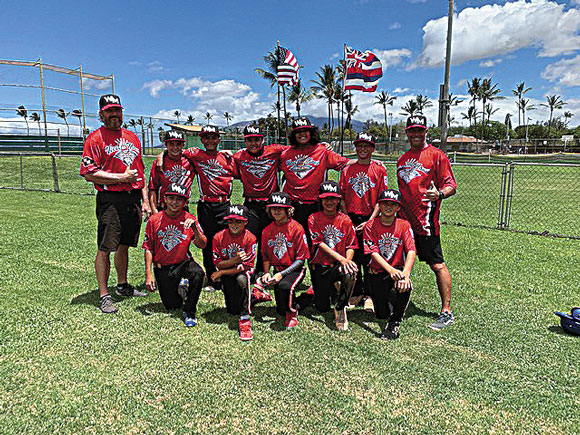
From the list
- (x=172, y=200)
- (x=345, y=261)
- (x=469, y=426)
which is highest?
(x=172, y=200)

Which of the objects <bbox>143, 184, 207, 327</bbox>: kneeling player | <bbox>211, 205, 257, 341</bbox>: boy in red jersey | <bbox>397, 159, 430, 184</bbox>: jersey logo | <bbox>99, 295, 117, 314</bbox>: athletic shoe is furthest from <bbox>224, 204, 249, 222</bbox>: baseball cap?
<bbox>397, 159, 430, 184</bbox>: jersey logo

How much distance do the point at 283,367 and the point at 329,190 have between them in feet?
5.74

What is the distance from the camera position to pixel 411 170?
403 cm

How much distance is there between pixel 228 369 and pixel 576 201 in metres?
13.0

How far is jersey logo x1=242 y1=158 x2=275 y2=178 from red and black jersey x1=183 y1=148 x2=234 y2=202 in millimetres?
251

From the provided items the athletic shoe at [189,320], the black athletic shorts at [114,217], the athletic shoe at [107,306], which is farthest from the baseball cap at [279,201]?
the athletic shoe at [107,306]

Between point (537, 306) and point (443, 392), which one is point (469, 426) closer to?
point (443, 392)

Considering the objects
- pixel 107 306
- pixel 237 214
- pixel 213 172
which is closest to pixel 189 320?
pixel 107 306

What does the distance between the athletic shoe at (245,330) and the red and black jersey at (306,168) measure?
1.47m

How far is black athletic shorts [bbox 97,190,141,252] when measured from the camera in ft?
13.8

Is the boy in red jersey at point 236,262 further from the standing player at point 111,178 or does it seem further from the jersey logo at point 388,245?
the jersey logo at point 388,245

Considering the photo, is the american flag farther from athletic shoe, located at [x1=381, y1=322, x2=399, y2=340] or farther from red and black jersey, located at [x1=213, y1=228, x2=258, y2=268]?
athletic shoe, located at [x1=381, y1=322, x2=399, y2=340]

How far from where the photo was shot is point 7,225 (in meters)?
Result: 8.31

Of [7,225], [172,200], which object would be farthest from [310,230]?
[7,225]
